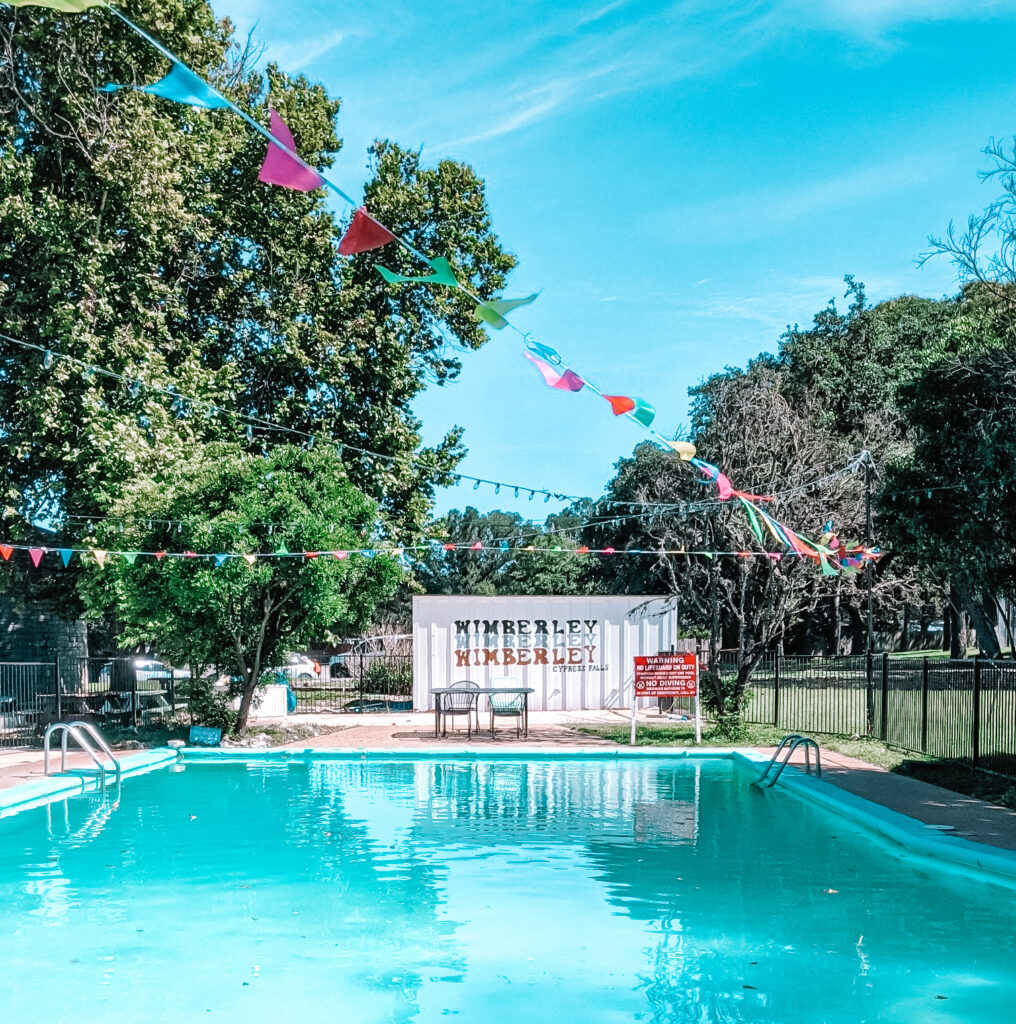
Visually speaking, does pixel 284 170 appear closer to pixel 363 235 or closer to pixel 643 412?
pixel 363 235

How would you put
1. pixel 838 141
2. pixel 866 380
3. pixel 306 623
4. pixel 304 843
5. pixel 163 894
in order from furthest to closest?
pixel 866 380 < pixel 306 623 < pixel 838 141 < pixel 304 843 < pixel 163 894

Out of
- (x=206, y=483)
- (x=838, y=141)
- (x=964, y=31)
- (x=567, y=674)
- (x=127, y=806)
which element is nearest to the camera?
(x=127, y=806)

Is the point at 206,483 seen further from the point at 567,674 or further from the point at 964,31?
the point at 964,31

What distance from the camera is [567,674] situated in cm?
2592

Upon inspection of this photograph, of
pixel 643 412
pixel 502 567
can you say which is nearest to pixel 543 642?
pixel 643 412

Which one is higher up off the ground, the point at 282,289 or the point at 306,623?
the point at 282,289

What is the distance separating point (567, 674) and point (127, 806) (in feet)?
44.9

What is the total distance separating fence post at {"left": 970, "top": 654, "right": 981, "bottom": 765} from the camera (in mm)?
13484

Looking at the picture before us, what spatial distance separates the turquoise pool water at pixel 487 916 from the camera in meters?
6.60

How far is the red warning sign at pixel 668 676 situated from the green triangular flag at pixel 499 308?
11.4m

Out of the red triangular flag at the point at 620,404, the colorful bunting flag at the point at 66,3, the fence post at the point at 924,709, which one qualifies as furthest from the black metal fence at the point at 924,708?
the colorful bunting flag at the point at 66,3

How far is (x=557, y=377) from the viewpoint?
895 cm

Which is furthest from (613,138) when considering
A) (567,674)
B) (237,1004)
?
(567,674)

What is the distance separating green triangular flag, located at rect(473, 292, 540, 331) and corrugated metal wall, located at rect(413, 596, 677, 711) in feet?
60.6
